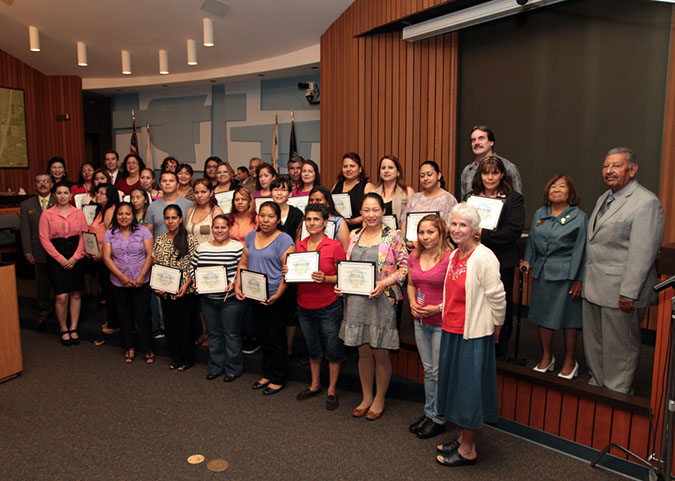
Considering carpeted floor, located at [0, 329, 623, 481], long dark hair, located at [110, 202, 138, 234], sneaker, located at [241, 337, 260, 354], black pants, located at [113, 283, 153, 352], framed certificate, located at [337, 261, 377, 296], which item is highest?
long dark hair, located at [110, 202, 138, 234]

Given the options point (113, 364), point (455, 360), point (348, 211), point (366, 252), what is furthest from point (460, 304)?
point (113, 364)

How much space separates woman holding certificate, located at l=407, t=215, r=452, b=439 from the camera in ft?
8.89

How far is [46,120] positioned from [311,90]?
5.68 metres

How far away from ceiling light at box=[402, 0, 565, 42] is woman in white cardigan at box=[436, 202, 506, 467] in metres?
2.60

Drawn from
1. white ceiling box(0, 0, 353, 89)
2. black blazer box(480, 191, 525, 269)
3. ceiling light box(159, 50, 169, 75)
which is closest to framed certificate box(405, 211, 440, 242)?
black blazer box(480, 191, 525, 269)

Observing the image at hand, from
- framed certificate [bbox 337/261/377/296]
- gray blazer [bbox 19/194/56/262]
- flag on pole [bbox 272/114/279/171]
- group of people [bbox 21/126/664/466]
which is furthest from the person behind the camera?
flag on pole [bbox 272/114/279/171]

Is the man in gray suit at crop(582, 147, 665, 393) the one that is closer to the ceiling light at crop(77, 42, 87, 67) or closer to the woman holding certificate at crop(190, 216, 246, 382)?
the woman holding certificate at crop(190, 216, 246, 382)

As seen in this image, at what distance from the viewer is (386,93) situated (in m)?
5.72

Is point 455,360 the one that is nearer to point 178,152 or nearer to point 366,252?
point 366,252

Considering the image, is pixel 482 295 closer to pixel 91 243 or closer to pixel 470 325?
pixel 470 325

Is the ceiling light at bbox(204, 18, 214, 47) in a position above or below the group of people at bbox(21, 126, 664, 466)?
above

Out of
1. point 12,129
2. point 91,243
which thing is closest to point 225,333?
point 91,243

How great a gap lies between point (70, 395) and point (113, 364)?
582 millimetres

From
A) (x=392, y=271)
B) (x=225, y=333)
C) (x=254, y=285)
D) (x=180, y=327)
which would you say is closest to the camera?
(x=392, y=271)
